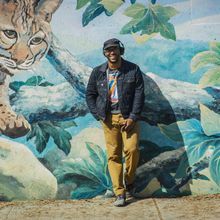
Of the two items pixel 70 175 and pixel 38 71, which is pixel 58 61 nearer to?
pixel 38 71

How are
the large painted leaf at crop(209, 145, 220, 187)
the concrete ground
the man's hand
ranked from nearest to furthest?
the concrete ground < the man's hand < the large painted leaf at crop(209, 145, 220, 187)

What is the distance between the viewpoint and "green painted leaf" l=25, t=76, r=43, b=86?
5.76 m

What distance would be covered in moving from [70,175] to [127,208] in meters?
0.80

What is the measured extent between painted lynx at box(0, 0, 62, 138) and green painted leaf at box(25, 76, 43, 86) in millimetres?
143

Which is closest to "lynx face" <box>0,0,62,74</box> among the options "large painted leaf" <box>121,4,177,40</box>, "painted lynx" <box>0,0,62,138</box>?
"painted lynx" <box>0,0,62,138</box>

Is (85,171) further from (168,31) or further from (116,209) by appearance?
(168,31)

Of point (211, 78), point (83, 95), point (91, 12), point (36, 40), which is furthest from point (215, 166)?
point (36, 40)

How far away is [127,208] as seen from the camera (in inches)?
214

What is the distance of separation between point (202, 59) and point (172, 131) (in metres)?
0.89

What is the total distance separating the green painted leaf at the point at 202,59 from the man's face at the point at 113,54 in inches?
35.9

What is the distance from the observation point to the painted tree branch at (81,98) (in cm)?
578

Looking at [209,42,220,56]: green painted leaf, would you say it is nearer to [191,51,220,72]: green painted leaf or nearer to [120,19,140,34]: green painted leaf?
[191,51,220,72]: green painted leaf

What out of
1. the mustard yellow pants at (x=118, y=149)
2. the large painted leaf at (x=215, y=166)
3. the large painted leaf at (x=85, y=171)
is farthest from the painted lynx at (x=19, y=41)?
the large painted leaf at (x=215, y=166)

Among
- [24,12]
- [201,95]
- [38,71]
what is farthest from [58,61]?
[201,95]
